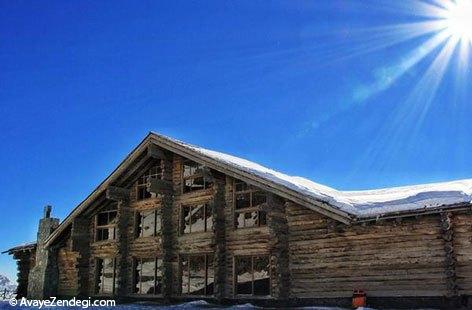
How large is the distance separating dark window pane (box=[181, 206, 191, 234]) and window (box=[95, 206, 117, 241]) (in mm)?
4894

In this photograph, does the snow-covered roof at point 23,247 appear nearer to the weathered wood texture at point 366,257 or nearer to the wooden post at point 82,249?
the wooden post at point 82,249

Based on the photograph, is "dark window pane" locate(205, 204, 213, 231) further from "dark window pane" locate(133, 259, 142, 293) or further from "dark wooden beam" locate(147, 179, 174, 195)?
"dark window pane" locate(133, 259, 142, 293)

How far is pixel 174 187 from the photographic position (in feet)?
81.6

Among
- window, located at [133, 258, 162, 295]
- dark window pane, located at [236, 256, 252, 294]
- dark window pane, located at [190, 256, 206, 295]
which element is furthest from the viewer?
window, located at [133, 258, 162, 295]

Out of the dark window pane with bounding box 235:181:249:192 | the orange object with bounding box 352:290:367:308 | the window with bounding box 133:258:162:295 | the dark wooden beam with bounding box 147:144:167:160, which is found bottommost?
the orange object with bounding box 352:290:367:308

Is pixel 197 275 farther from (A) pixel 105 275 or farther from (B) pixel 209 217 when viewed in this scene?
(A) pixel 105 275

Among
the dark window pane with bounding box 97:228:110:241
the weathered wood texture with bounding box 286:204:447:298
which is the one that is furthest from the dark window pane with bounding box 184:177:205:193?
the dark window pane with bounding box 97:228:110:241

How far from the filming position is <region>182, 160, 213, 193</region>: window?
23700 millimetres

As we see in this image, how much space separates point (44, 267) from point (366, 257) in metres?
18.9

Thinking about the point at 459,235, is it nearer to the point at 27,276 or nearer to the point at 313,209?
the point at 313,209

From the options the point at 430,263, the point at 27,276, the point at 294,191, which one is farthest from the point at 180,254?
the point at 27,276

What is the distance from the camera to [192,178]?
24234mm

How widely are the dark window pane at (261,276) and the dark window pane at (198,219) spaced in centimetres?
331

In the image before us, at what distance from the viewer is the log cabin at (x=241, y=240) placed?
54.0 feet
